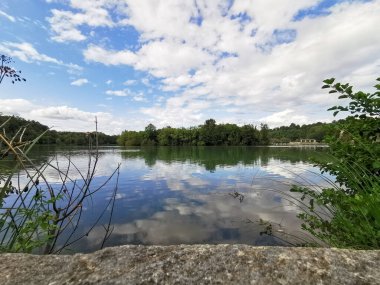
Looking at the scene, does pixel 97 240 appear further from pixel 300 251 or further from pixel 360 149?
pixel 300 251

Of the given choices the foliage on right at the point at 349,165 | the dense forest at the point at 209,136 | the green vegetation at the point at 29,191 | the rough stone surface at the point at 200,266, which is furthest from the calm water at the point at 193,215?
the dense forest at the point at 209,136

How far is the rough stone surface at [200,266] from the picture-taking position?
3.48 feet

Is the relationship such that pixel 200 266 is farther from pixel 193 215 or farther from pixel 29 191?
pixel 193 215

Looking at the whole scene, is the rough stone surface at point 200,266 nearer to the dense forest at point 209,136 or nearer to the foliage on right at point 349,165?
the foliage on right at point 349,165

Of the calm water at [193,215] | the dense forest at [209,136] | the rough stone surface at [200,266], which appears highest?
the dense forest at [209,136]

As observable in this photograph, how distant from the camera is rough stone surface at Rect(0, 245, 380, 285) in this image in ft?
3.48

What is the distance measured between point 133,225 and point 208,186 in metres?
7.60

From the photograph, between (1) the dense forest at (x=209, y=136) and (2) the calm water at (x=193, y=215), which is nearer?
(2) the calm water at (x=193, y=215)

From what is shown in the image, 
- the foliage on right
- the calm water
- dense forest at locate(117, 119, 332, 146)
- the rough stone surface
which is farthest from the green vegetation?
dense forest at locate(117, 119, 332, 146)

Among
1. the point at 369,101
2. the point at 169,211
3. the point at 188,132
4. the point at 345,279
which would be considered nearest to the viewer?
the point at 345,279

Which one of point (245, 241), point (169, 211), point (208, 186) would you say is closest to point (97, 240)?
point (169, 211)

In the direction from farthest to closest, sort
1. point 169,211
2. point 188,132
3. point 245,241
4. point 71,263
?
point 188,132 < point 169,211 < point 245,241 < point 71,263

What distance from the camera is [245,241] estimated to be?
7.50 m

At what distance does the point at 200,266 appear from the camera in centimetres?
112
